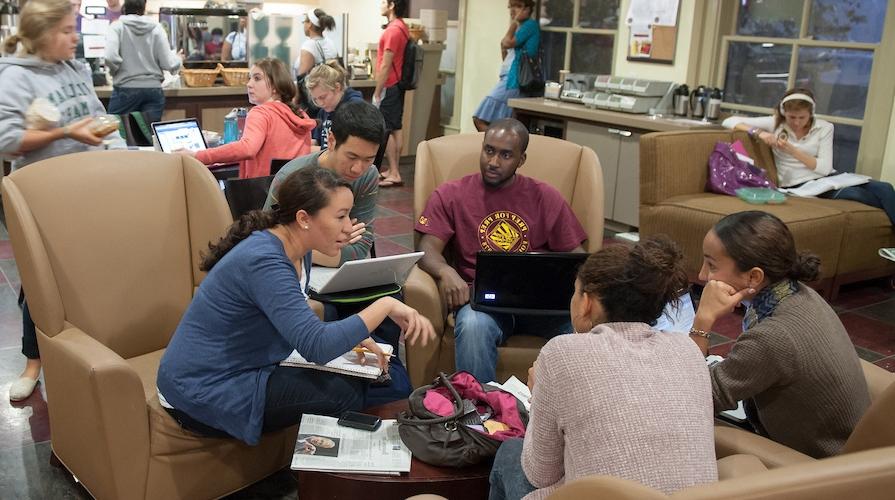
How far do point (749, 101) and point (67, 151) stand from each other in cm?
441

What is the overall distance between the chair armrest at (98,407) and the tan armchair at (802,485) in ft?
4.43

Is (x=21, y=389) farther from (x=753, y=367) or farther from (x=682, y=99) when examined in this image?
(x=682, y=99)

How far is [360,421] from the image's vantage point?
2215mm

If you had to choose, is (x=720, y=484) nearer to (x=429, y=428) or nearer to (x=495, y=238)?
(x=429, y=428)

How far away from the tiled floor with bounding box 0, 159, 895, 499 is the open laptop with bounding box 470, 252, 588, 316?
2.82 ft

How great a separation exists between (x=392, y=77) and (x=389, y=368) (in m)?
4.80

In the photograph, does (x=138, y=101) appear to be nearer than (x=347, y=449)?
No

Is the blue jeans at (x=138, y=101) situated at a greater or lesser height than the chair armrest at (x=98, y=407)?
→ greater

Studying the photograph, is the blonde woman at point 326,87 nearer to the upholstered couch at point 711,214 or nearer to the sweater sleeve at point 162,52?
the sweater sleeve at point 162,52

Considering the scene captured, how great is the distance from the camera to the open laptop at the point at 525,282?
112 inches

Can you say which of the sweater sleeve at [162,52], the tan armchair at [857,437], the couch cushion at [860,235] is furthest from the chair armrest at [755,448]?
the sweater sleeve at [162,52]

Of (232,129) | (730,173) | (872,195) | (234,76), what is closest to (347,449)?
(232,129)

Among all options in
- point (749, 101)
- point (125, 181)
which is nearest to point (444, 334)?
point (125, 181)

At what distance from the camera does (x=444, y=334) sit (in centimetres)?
304
